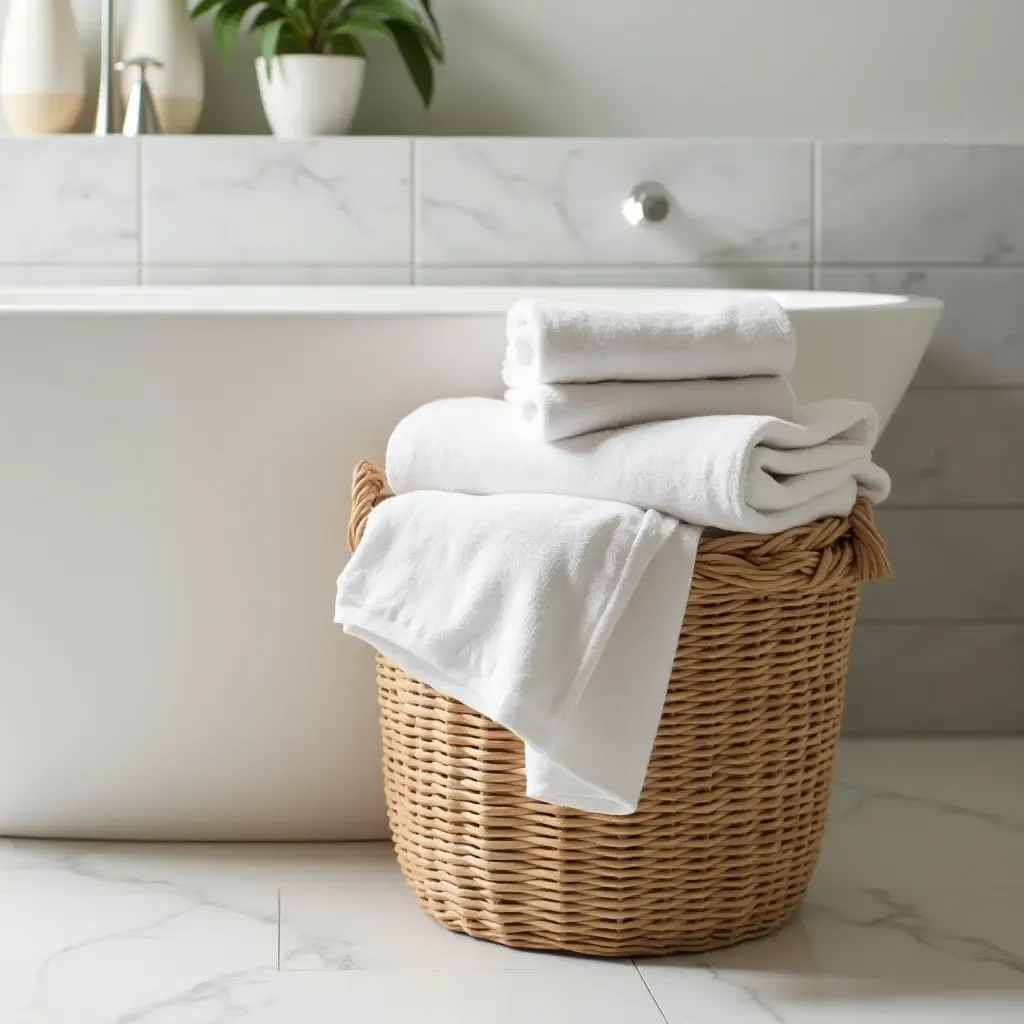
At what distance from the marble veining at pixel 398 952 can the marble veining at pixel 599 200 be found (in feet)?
3.34

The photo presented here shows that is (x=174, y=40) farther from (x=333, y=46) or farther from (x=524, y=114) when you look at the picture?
(x=524, y=114)

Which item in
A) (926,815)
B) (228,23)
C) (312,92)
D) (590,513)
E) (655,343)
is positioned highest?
(228,23)

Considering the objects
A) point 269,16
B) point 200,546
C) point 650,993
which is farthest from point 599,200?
point 650,993

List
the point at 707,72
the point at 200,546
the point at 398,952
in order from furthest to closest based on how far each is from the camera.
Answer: the point at 707,72 < the point at 200,546 < the point at 398,952

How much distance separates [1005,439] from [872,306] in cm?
79

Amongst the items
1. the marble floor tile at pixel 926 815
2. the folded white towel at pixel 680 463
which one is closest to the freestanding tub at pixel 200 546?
the folded white towel at pixel 680 463

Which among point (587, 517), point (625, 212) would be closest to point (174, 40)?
point (625, 212)

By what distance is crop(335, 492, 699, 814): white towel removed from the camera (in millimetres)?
1163

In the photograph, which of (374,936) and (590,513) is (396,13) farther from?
(374,936)

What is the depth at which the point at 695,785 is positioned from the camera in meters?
1.30

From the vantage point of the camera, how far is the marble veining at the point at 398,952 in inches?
50.1

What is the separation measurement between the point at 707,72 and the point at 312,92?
691mm

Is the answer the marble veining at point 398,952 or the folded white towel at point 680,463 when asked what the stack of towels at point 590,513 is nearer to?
the folded white towel at point 680,463

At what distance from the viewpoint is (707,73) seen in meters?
2.48
